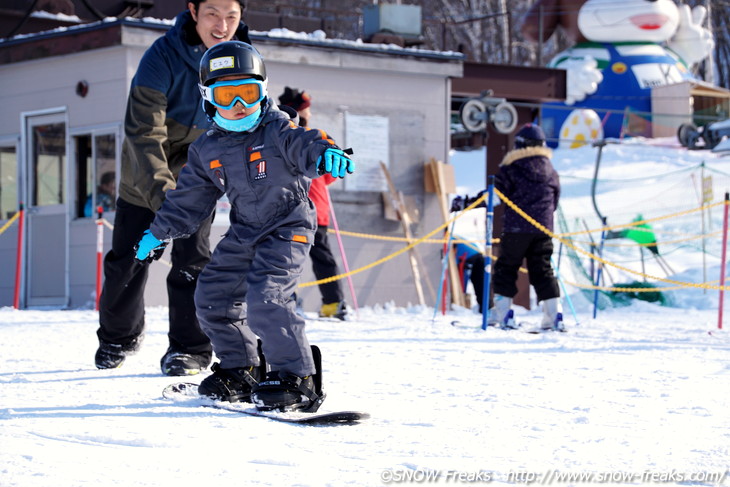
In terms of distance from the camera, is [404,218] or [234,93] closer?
[234,93]

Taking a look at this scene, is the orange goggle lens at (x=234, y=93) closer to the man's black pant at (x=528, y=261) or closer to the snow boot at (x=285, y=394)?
the snow boot at (x=285, y=394)

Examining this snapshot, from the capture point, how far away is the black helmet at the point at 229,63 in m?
3.90

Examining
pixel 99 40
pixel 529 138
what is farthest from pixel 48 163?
pixel 529 138

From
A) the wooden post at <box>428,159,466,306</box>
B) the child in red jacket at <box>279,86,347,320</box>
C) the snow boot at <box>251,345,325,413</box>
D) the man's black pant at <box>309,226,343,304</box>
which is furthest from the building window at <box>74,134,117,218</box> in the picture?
the snow boot at <box>251,345,325,413</box>

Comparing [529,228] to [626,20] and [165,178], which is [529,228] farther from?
[626,20]

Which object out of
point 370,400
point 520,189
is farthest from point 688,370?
point 520,189

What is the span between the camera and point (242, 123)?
12.8 feet

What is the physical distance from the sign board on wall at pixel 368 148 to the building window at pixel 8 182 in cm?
413

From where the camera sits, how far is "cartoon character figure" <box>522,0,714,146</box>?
29.5m

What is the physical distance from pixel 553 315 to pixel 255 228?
5.00 meters

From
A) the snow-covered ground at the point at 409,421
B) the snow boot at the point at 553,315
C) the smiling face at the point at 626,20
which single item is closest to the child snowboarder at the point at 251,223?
the snow-covered ground at the point at 409,421

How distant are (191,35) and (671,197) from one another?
727 inches

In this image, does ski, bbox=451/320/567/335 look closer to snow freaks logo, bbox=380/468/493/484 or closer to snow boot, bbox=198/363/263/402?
snow boot, bbox=198/363/263/402

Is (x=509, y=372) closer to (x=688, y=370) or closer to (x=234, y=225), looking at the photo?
(x=688, y=370)
